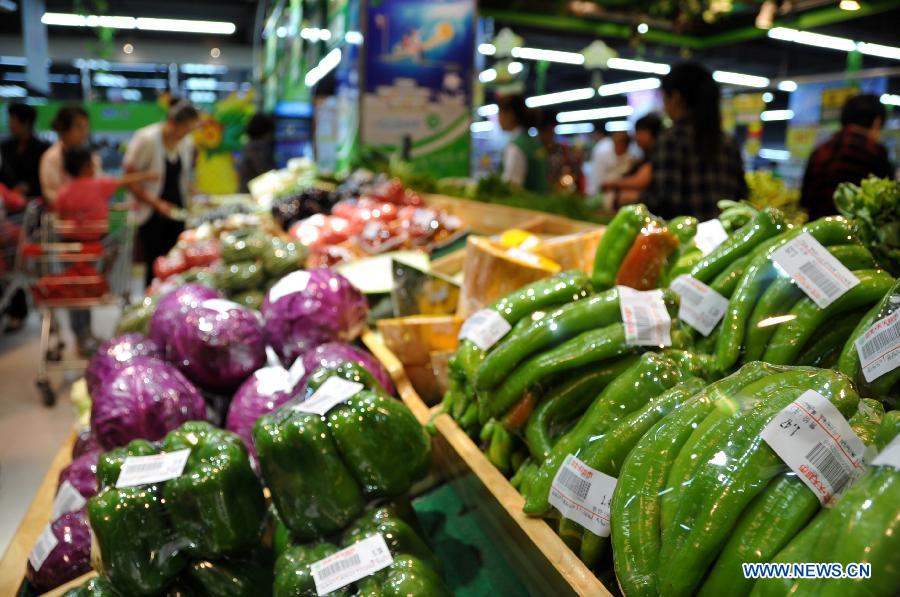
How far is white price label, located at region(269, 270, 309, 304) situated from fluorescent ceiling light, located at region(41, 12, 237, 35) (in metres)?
15.4

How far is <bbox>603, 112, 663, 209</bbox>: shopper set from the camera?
18.9 feet

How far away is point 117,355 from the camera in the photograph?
6.60 ft

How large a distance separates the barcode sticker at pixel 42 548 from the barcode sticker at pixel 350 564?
75cm

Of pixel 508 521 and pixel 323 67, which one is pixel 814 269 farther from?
pixel 323 67

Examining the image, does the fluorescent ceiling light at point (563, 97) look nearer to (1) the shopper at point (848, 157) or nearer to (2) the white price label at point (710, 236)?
(1) the shopper at point (848, 157)

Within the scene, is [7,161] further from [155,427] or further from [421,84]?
[155,427]

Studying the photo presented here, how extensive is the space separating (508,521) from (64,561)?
1.05m

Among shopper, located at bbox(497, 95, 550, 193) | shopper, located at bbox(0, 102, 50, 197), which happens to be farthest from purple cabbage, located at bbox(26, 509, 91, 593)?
shopper, located at bbox(0, 102, 50, 197)

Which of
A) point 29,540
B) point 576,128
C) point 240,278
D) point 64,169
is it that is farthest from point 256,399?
point 576,128

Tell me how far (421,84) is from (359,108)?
1.95ft

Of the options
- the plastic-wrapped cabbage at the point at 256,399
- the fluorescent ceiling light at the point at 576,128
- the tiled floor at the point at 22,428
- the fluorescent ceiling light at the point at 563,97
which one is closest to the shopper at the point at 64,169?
the tiled floor at the point at 22,428

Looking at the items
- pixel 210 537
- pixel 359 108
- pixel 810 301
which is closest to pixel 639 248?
pixel 810 301

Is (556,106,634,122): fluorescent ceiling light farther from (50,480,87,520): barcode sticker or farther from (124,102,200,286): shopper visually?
(50,480,87,520): barcode sticker

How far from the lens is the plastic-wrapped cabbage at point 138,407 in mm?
1720
